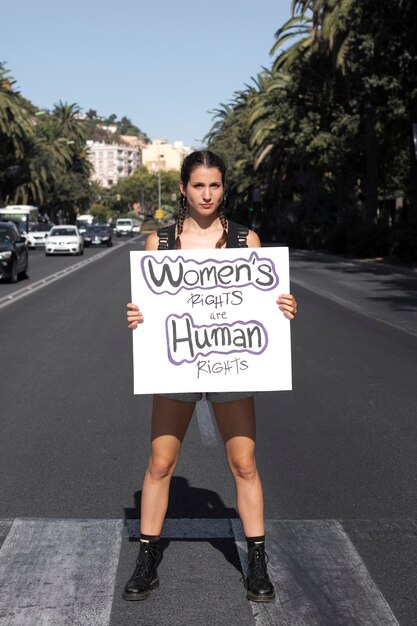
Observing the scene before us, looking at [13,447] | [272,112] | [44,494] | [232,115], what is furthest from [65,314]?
[232,115]

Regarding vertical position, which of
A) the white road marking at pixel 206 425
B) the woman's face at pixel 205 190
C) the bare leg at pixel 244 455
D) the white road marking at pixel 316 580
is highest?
the woman's face at pixel 205 190

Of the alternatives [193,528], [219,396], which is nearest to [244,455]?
[219,396]

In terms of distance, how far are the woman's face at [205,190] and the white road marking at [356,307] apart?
37.6 feet

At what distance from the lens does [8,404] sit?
32.2 feet

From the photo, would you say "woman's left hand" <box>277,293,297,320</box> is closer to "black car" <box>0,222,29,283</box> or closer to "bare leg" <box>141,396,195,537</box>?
"bare leg" <box>141,396,195,537</box>

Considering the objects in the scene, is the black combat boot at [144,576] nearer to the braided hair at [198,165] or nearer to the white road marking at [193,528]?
the white road marking at [193,528]

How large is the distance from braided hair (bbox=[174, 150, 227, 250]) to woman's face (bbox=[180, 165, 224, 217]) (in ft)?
0.09

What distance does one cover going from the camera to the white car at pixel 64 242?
1984 inches

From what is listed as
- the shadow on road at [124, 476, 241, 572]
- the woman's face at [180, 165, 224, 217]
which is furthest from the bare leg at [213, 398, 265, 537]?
the woman's face at [180, 165, 224, 217]

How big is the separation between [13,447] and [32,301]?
598 inches

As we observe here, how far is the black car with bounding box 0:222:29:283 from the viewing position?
28.4 meters

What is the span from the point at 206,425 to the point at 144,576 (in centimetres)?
438

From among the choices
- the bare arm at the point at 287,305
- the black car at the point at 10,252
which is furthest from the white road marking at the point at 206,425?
the black car at the point at 10,252

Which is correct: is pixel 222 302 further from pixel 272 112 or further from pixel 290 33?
pixel 272 112
